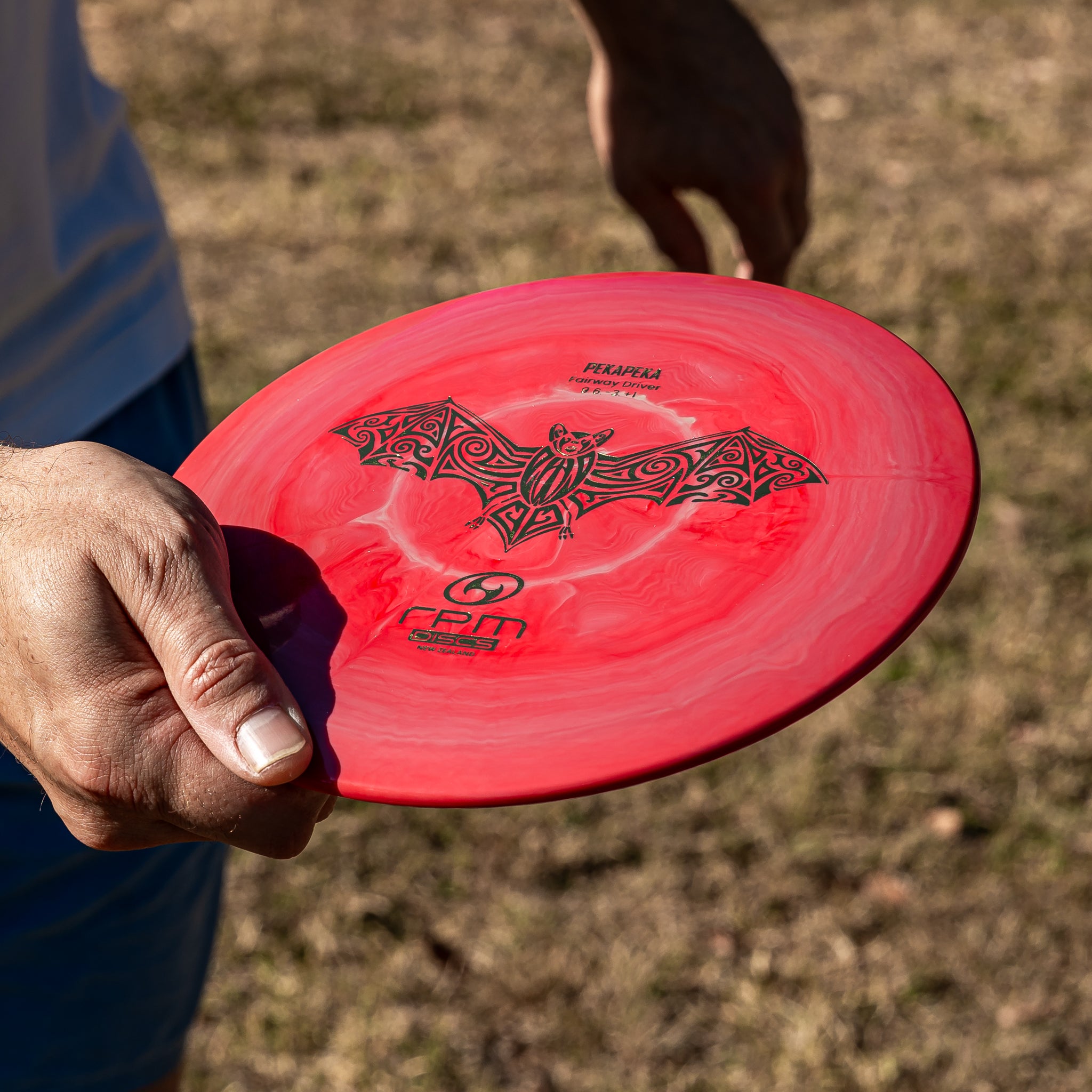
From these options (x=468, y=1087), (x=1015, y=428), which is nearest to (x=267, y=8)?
(x=1015, y=428)

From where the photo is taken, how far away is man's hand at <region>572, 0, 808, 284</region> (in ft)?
6.81

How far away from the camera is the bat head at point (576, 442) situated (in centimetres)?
138

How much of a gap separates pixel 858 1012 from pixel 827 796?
0.58m

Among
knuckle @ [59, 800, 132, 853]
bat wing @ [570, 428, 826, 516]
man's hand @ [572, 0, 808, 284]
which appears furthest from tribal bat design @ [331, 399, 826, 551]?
man's hand @ [572, 0, 808, 284]

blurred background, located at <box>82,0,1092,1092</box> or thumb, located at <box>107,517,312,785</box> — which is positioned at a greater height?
thumb, located at <box>107,517,312,785</box>

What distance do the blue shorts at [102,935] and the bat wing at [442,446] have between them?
601 mm

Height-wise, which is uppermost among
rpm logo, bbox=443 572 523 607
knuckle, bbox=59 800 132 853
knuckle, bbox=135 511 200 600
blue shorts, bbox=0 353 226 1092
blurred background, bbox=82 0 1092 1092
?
knuckle, bbox=135 511 200 600

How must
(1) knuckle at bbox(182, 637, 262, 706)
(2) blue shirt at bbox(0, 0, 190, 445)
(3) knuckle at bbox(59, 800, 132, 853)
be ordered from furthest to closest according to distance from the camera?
(2) blue shirt at bbox(0, 0, 190, 445) → (3) knuckle at bbox(59, 800, 132, 853) → (1) knuckle at bbox(182, 637, 262, 706)

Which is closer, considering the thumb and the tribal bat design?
the thumb

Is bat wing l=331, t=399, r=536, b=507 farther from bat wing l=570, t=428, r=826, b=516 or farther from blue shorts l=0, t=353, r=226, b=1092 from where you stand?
blue shorts l=0, t=353, r=226, b=1092

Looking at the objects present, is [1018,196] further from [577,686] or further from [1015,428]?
[577,686]

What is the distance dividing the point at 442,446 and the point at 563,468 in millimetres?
159

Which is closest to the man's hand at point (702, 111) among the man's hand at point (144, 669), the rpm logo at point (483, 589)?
the rpm logo at point (483, 589)

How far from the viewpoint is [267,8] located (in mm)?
7438
